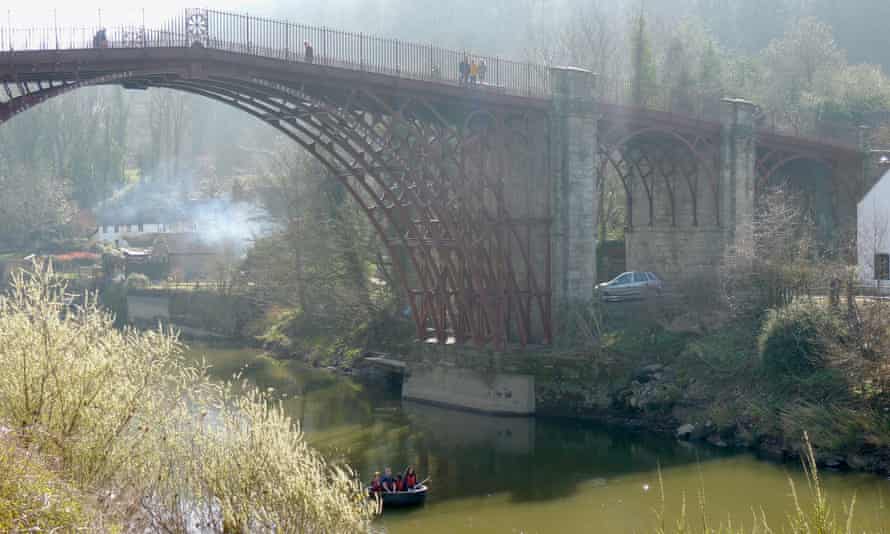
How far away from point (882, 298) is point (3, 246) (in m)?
58.0

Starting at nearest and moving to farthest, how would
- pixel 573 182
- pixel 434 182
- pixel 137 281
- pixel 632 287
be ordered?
pixel 434 182
pixel 573 182
pixel 632 287
pixel 137 281

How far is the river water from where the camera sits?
21469 mm

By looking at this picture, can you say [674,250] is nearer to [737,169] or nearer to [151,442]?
[737,169]

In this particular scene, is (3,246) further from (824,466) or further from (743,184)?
(824,466)

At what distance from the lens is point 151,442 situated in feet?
46.4

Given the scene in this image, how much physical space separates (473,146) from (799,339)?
1117cm

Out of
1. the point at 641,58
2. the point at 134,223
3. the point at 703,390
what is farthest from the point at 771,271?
the point at 134,223

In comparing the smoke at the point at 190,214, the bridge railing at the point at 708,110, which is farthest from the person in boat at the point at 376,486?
the smoke at the point at 190,214

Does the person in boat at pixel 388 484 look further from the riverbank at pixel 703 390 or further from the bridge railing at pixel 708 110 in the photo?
the bridge railing at pixel 708 110

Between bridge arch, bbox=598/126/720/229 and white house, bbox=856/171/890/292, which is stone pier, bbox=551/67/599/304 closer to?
bridge arch, bbox=598/126/720/229

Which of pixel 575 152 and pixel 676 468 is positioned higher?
pixel 575 152

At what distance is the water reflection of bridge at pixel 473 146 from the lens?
82.2 ft

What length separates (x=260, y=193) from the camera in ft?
176

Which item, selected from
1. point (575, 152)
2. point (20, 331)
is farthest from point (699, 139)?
point (20, 331)
